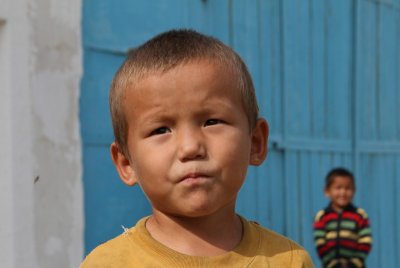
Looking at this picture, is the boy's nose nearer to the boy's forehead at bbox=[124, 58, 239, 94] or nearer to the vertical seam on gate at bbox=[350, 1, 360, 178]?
the boy's forehead at bbox=[124, 58, 239, 94]

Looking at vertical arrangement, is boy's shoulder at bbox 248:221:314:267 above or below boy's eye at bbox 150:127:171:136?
below

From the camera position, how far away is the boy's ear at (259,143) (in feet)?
7.82

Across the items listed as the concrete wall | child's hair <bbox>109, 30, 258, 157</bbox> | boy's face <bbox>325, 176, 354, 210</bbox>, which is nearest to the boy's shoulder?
child's hair <bbox>109, 30, 258, 157</bbox>

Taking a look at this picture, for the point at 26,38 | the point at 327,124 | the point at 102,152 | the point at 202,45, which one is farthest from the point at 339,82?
the point at 202,45

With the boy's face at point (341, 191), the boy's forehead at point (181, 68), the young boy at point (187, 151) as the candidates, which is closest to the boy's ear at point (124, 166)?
the young boy at point (187, 151)

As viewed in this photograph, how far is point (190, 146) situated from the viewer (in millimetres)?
2045

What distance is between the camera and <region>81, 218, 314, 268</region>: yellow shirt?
84.4 inches

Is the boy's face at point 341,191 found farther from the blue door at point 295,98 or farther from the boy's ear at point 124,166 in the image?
the boy's ear at point 124,166

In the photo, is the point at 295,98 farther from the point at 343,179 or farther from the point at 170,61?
the point at 170,61

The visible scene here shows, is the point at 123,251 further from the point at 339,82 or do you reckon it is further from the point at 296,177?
the point at 339,82

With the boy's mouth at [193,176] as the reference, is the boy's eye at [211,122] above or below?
above

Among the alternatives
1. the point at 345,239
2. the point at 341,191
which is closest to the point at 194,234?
the point at 345,239

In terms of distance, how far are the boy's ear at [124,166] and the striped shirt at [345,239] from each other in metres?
4.53

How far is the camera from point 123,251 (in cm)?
217
